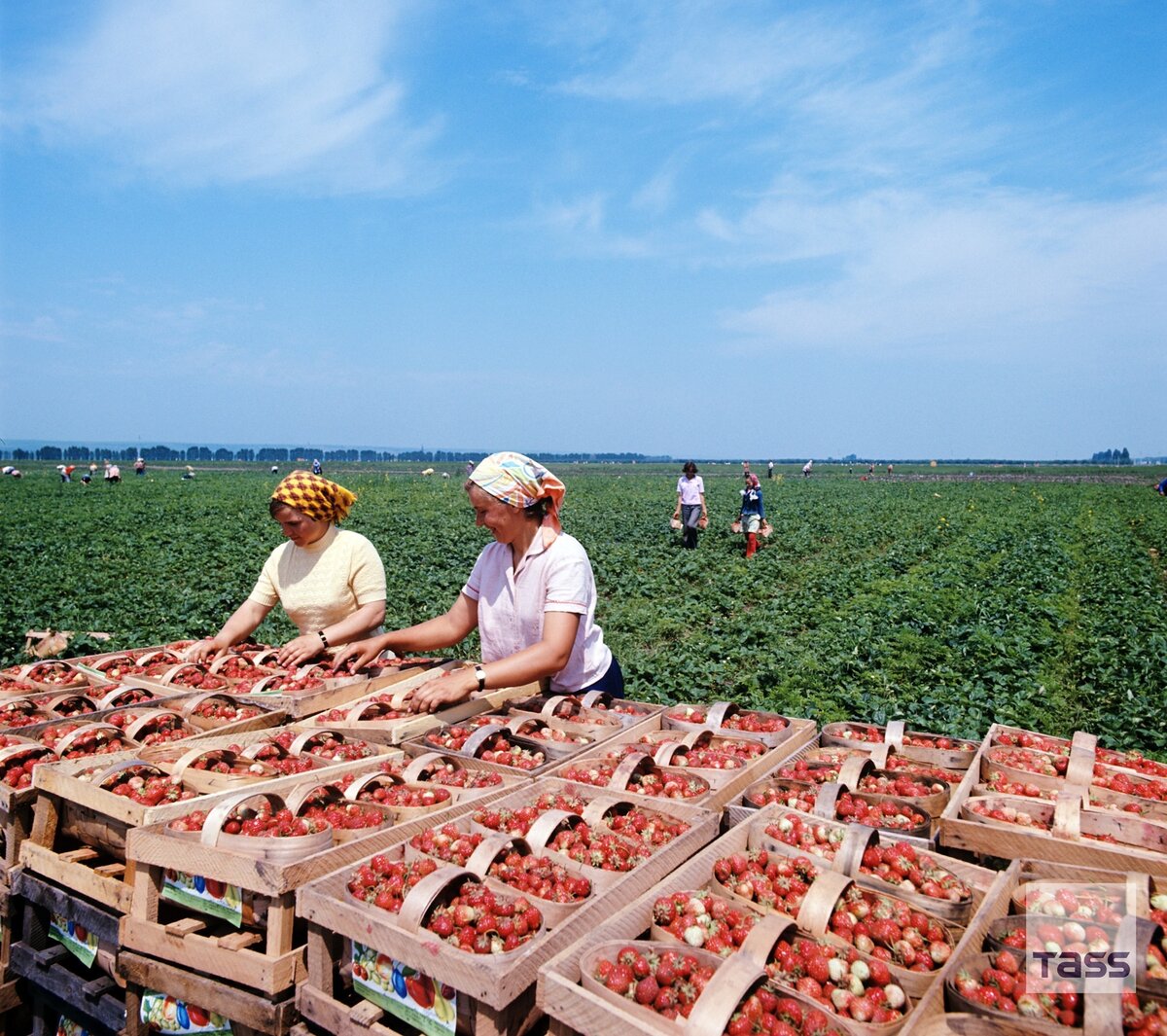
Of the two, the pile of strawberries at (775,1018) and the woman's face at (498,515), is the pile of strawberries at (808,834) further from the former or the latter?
the woman's face at (498,515)

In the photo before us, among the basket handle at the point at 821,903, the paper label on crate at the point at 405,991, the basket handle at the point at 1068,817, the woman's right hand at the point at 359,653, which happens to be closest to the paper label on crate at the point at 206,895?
the paper label on crate at the point at 405,991

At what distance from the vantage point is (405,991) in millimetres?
2295

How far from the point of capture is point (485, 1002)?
2.09m

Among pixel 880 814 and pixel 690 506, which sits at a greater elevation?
pixel 690 506

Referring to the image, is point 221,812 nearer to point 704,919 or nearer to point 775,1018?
point 704,919

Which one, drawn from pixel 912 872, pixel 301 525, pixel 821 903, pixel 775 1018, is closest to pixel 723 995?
pixel 775 1018

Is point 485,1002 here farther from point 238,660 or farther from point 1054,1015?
point 238,660

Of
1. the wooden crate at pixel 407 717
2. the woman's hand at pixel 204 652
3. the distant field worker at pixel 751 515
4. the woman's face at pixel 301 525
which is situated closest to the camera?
the wooden crate at pixel 407 717

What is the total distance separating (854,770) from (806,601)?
1128 cm

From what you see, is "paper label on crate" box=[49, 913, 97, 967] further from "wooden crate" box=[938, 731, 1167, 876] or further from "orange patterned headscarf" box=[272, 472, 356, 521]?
"wooden crate" box=[938, 731, 1167, 876]

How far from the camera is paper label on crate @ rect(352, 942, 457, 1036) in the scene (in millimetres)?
2221

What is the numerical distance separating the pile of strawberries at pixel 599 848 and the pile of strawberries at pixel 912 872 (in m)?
0.79

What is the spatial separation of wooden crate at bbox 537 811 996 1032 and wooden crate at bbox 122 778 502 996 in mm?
948

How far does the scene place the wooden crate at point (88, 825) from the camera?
2.93 metres
